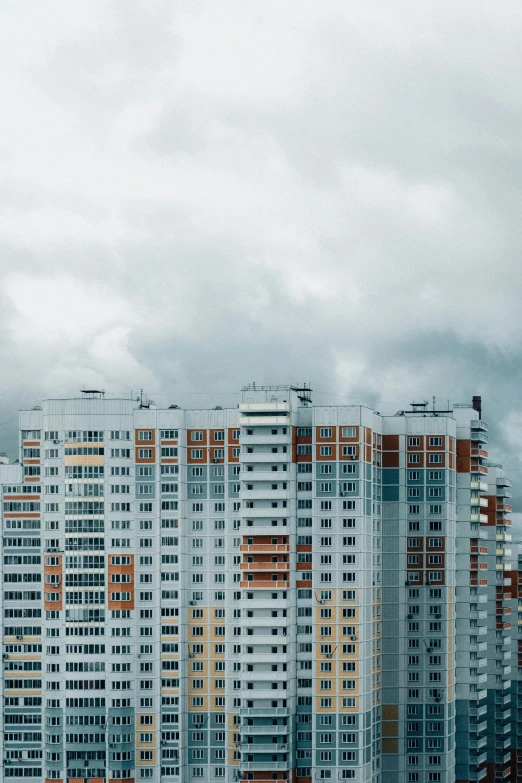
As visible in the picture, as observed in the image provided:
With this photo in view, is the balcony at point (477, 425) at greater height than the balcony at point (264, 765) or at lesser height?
greater

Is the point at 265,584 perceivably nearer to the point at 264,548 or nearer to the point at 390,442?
the point at 264,548

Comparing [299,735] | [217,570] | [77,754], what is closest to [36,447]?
[217,570]

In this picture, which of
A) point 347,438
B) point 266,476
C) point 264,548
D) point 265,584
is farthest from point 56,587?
point 347,438

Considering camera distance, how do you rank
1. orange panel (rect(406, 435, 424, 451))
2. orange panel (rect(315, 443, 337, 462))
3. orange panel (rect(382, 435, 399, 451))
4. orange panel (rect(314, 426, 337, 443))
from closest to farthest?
orange panel (rect(315, 443, 337, 462)) < orange panel (rect(314, 426, 337, 443)) < orange panel (rect(406, 435, 424, 451)) < orange panel (rect(382, 435, 399, 451))

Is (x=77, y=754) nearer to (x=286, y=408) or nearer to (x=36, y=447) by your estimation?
(x=36, y=447)

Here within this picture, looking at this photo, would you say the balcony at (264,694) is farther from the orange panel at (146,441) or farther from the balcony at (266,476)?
the orange panel at (146,441)

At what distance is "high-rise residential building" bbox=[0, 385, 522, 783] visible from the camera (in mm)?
161375

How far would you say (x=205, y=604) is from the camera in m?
165

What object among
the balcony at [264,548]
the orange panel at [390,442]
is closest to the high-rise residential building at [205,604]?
the balcony at [264,548]

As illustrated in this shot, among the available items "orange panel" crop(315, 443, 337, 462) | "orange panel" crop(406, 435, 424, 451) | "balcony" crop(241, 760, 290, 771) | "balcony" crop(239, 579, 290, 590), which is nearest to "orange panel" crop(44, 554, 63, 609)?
"balcony" crop(239, 579, 290, 590)

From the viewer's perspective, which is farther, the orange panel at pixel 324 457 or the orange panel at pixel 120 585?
the orange panel at pixel 120 585

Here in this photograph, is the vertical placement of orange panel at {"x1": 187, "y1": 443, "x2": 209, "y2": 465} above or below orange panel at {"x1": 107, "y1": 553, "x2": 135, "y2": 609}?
above

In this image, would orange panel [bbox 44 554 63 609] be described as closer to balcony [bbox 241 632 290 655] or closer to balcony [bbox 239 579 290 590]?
balcony [bbox 239 579 290 590]

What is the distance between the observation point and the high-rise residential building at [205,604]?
161375mm
